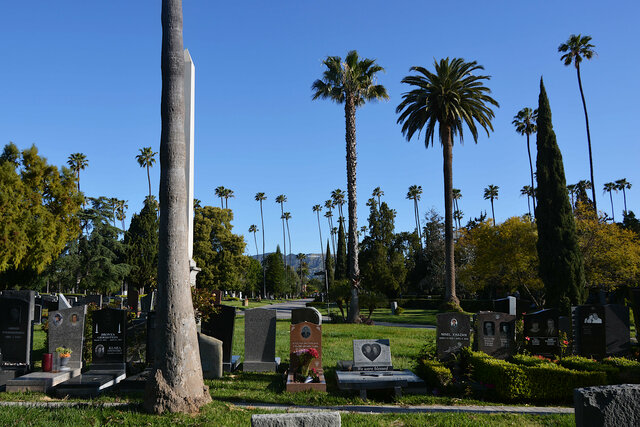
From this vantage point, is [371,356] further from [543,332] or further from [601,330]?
[601,330]

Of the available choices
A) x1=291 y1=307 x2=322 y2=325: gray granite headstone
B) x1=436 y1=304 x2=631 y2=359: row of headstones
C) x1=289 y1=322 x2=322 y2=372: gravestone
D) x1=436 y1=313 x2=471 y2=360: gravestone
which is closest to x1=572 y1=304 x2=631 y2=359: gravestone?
x1=436 y1=304 x2=631 y2=359: row of headstones

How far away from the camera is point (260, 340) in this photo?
41.0 feet

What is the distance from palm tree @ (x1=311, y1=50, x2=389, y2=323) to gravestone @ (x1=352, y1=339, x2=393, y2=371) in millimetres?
14857

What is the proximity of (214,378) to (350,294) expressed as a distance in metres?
17.4

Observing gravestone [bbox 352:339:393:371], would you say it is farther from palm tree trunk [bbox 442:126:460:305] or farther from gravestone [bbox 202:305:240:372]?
palm tree trunk [bbox 442:126:460:305]

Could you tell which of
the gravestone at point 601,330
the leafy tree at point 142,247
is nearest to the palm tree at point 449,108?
the gravestone at point 601,330

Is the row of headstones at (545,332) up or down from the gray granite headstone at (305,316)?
down

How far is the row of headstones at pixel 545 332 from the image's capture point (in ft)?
38.1

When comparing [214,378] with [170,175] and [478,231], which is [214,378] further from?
→ [478,231]

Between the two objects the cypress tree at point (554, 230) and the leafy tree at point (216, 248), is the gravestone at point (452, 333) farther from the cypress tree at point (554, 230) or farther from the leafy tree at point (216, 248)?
the leafy tree at point (216, 248)

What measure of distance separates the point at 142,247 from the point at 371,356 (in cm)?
4371

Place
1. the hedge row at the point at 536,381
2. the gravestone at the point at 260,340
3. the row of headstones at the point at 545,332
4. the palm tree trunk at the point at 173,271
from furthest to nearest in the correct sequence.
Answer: the gravestone at the point at 260,340
the row of headstones at the point at 545,332
the hedge row at the point at 536,381
the palm tree trunk at the point at 173,271

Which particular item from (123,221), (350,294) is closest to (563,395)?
(350,294)

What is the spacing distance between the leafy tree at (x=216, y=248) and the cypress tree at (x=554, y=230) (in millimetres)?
32486
